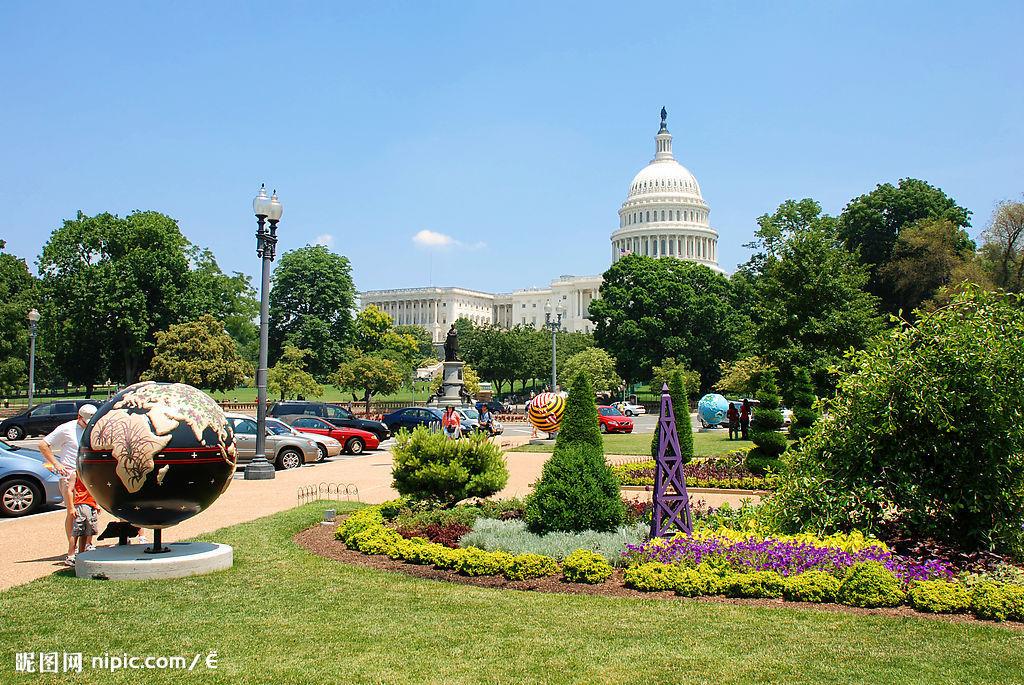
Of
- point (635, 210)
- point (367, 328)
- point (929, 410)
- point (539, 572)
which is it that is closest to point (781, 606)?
point (539, 572)

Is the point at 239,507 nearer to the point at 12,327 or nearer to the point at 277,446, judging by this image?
the point at 277,446

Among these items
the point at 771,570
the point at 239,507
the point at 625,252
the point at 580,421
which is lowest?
the point at 239,507

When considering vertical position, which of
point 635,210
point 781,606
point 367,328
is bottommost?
point 781,606

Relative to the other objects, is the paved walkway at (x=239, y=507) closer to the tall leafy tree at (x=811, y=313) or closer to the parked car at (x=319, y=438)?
the parked car at (x=319, y=438)

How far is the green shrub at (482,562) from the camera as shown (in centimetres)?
1076

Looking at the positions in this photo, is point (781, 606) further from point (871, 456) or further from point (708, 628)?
point (871, 456)

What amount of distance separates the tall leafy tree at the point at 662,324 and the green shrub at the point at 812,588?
70365 mm

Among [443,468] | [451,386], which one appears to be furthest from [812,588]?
[451,386]

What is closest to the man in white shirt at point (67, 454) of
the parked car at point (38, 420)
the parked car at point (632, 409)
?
the parked car at point (38, 420)

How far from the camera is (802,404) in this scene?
24203mm

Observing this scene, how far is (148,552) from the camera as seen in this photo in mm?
10734

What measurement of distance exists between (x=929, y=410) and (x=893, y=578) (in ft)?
8.57

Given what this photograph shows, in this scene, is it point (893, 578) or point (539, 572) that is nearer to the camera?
point (893, 578)

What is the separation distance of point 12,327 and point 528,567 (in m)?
59.3
